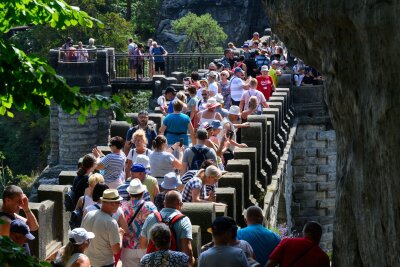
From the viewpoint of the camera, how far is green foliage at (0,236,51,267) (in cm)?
813

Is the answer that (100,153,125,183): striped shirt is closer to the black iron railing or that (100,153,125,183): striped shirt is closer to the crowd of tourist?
the crowd of tourist

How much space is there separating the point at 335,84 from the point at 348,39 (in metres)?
0.50

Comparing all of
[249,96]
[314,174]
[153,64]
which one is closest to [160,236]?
[249,96]

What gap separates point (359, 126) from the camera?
26.4 ft

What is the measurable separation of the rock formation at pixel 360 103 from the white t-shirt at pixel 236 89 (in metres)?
13.5

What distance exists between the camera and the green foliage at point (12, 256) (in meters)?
8.13

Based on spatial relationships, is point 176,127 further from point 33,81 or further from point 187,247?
point 33,81

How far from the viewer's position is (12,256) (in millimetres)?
8141

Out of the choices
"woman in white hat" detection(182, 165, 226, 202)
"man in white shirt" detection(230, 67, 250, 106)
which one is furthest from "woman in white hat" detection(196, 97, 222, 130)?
"woman in white hat" detection(182, 165, 226, 202)

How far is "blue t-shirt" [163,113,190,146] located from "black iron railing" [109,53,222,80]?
23281 millimetres

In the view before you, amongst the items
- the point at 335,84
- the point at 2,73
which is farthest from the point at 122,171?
the point at 335,84

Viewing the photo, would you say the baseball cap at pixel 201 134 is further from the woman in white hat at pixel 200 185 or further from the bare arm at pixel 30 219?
the bare arm at pixel 30 219

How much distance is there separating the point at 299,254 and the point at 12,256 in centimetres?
265

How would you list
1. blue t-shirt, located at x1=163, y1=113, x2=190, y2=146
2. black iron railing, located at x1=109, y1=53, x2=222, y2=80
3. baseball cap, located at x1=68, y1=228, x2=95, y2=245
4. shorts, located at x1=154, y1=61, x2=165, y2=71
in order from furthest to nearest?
shorts, located at x1=154, y1=61, x2=165, y2=71
black iron railing, located at x1=109, y1=53, x2=222, y2=80
blue t-shirt, located at x1=163, y1=113, x2=190, y2=146
baseball cap, located at x1=68, y1=228, x2=95, y2=245
